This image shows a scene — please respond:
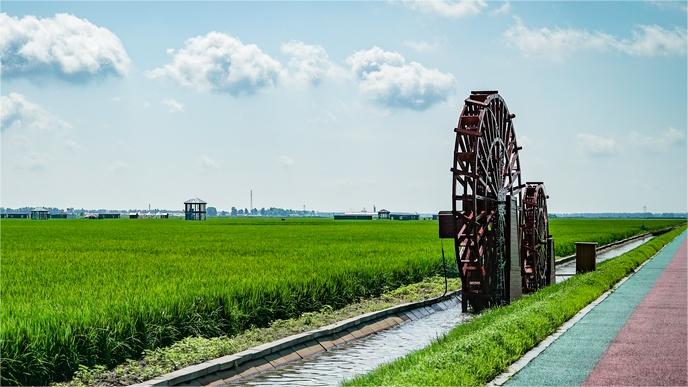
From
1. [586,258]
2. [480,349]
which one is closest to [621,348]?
[480,349]

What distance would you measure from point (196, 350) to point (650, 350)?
708cm

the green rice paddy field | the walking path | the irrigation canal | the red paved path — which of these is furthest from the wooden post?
the irrigation canal

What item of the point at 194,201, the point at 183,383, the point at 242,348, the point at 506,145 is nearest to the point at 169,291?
the point at 242,348

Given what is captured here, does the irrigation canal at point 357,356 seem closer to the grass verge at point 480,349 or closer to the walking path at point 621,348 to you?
the grass verge at point 480,349

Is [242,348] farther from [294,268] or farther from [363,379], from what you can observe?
[294,268]

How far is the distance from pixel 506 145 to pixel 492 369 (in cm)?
1585

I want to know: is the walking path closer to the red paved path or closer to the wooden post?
the red paved path

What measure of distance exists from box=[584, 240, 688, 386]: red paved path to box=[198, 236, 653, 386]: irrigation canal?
3.68m

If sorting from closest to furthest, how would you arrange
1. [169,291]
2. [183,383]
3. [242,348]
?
[183,383]
[242,348]
[169,291]

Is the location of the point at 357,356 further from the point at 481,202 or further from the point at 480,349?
the point at 481,202

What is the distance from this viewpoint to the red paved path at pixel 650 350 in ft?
35.8

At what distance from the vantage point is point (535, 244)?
26250mm

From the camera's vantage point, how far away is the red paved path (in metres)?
10.9

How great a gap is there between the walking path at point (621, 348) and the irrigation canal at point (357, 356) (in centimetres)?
292
